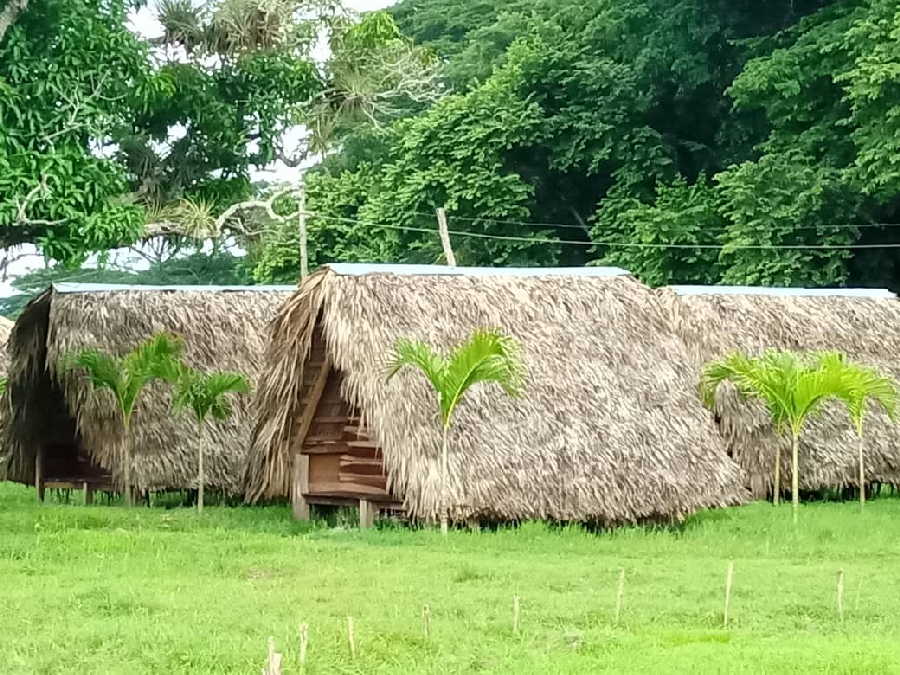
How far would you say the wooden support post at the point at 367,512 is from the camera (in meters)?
14.5

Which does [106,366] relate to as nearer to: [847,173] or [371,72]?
[371,72]

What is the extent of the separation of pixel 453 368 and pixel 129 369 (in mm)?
4557

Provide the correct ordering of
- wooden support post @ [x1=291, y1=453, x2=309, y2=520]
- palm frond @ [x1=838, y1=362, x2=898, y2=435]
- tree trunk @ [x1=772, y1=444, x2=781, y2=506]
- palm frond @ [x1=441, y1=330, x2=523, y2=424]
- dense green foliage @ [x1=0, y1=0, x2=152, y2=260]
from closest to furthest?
1. dense green foliage @ [x1=0, y1=0, x2=152, y2=260]
2. palm frond @ [x1=441, y1=330, x2=523, y2=424]
3. palm frond @ [x1=838, y1=362, x2=898, y2=435]
4. wooden support post @ [x1=291, y1=453, x2=309, y2=520]
5. tree trunk @ [x1=772, y1=444, x2=781, y2=506]

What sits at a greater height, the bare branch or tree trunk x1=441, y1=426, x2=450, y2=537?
the bare branch

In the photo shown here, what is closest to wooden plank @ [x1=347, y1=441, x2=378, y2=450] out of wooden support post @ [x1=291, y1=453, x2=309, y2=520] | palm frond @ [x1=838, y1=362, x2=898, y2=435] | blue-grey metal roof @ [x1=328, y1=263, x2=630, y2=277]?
wooden support post @ [x1=291, y1=453, x2=309, y2=520]

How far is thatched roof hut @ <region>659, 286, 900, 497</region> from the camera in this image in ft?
56.0

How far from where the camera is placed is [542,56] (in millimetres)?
29453

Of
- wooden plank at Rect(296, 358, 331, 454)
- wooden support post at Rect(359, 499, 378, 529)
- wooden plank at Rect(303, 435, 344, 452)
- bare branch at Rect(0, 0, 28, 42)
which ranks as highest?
bare branch at Rect(0, 0, 28, 42)

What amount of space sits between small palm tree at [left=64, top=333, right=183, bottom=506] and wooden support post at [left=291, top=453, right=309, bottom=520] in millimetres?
1699

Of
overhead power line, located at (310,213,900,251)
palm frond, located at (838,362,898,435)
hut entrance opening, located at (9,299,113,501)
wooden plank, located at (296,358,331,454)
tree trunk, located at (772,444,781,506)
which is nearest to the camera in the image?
palm frond, located at (838,362,898,435)

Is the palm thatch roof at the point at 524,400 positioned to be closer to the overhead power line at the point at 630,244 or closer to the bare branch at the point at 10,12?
the bare branch at the point at 10,12

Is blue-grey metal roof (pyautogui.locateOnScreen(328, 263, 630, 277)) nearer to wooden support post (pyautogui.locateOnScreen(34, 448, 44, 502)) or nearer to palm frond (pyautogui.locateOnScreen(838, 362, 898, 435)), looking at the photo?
palm frond (pyautogui.locateOnScreen(838, 362, 898, 435))

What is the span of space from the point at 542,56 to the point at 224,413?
1500 centimetres

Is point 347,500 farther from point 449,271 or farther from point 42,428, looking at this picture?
point 42,428
